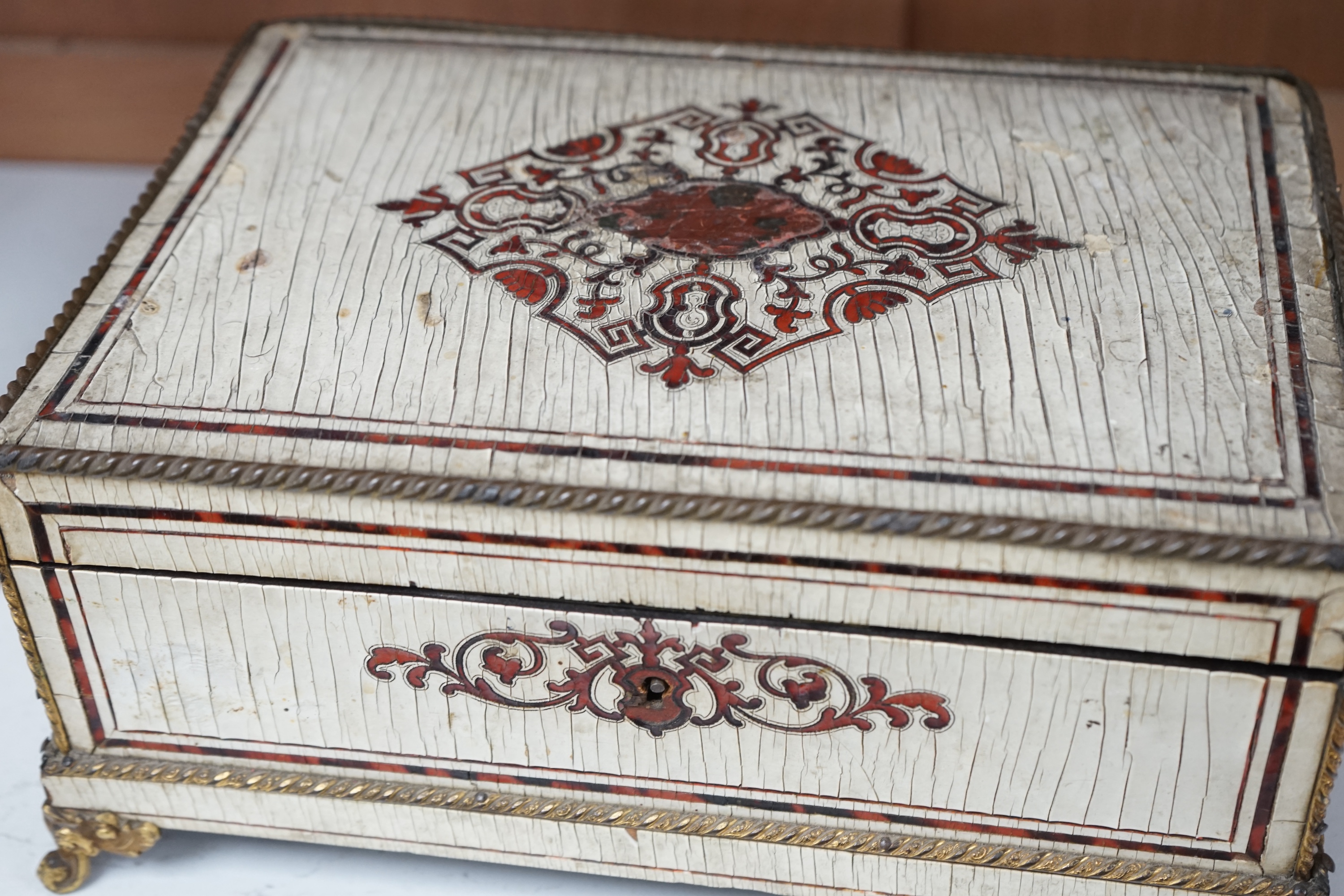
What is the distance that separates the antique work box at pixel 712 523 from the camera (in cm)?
108

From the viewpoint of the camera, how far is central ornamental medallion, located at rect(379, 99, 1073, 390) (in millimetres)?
1216

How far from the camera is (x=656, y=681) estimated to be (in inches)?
46.4

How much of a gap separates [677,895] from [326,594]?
47 centimetres

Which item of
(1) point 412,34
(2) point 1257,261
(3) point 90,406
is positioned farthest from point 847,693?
(1) point 412,34

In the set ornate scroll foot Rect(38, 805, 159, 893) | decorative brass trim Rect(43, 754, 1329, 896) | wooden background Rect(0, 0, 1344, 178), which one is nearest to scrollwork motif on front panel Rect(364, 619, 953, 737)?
decorative brass trim Rect(43, 754, 1329, 896)

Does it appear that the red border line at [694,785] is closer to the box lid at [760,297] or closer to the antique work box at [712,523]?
the antique work box at [712,523]

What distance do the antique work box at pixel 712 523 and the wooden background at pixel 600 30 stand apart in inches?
24.1

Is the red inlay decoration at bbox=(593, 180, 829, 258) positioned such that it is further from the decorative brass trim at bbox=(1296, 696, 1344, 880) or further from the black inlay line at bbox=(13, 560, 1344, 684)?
the decorative brass trim at bbox=(1296, 696, 1344, 880)

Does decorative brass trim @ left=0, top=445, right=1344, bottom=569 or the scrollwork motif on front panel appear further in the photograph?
the scrollwork motif on front panel

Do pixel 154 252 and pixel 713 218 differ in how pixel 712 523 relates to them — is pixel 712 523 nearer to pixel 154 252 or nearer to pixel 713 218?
pixel 713 218

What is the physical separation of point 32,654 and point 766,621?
0.65 metres

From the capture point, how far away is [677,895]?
4.43ft

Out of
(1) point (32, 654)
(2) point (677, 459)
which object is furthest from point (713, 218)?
(1) point (32, 654)

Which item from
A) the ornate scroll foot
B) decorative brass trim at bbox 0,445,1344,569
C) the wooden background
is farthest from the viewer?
the wooden background
